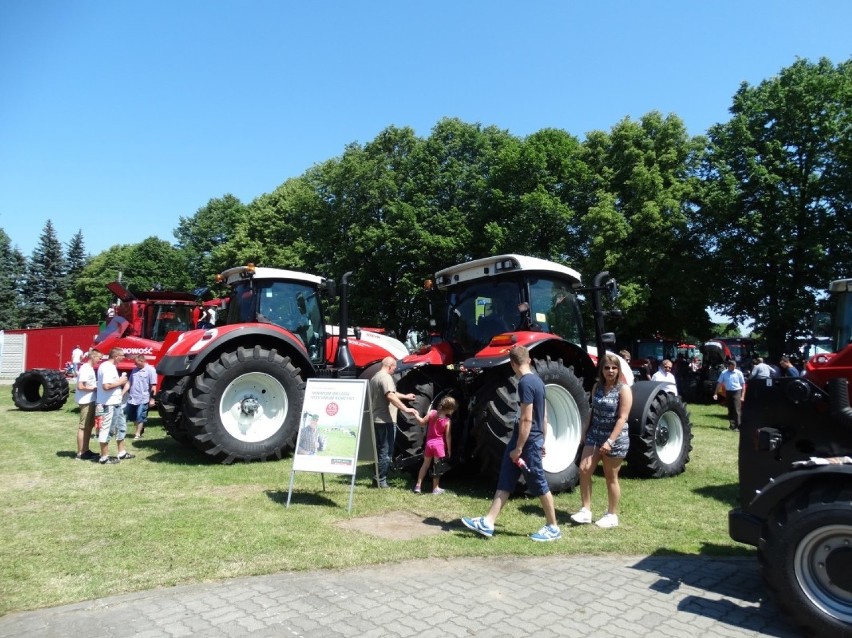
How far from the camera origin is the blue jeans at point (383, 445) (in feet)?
23.9

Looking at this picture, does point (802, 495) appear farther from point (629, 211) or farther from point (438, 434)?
point (629, 211)

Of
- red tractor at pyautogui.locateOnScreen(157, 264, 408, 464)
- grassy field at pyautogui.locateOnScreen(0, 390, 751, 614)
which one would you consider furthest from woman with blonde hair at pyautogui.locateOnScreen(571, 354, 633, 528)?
red tractor at pyautogui.locateOnScreen(157, 264, 408, 464)

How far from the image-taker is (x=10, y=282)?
48.5 m

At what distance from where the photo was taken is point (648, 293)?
2345cm

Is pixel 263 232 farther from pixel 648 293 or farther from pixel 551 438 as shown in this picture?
pixel 551 438

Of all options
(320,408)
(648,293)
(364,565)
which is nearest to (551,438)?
Result: (320,408)

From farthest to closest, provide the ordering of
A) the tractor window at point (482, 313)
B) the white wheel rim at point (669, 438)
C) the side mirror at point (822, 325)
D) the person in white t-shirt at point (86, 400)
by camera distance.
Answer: the side mirror at point (822, 325) < the person in white t-shirt at point (86, 400) < the white wheel rim at point (669, 438) < the tractor window at point (482, 313)

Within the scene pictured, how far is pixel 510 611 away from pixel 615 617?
63cm

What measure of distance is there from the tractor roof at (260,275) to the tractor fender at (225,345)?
971 mm

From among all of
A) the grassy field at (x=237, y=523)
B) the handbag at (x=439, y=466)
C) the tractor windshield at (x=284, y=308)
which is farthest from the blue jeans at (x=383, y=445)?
the tractor windshield at (x=284, y=308)

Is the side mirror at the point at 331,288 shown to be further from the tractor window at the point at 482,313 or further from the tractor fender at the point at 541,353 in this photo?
the tractor fender at the point at 541,353

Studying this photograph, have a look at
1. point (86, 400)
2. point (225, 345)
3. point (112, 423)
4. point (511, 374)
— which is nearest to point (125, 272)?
point (86, 400)

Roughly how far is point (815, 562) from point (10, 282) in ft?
186

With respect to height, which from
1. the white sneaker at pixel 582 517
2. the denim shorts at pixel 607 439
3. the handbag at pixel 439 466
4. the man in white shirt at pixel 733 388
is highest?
the man in white shirt at pixel 733 388
